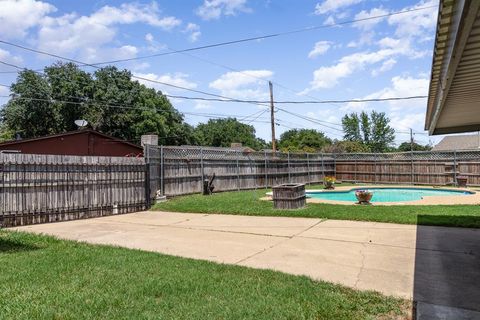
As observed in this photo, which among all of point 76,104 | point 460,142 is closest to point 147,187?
point 76,104

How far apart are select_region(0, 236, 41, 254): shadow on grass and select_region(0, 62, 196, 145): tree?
34.6 m

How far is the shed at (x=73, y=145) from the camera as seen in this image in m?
21.8

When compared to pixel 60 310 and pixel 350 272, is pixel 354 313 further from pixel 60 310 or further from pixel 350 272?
pixel 60 310

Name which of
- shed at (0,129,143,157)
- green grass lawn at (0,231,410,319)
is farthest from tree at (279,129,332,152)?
green grass lawn at (0,231,410,319)

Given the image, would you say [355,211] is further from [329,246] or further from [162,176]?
[162,176]

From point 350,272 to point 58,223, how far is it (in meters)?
8.17

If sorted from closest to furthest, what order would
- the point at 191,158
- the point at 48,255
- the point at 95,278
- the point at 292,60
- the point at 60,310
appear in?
1. the point at 60,310
2. the point at 95,278
3. the point at 48,255
4. the point at 191,158
5. the point at 292,60

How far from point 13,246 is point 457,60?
24.3 feet

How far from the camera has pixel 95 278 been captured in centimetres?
484

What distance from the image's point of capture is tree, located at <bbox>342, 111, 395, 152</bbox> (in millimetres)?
69500

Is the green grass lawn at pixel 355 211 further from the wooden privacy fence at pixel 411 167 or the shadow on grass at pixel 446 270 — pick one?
the wooden privacy fence at pixel 411 167

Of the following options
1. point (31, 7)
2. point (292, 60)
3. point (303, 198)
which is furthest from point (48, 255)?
point (292, 60)

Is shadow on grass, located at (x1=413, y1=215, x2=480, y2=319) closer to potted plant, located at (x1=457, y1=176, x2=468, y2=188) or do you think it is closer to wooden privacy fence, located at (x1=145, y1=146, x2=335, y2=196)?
wooden privacy fence, located at (x1=145, y1=146, x2=335, y2=196)

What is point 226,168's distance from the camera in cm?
1884
